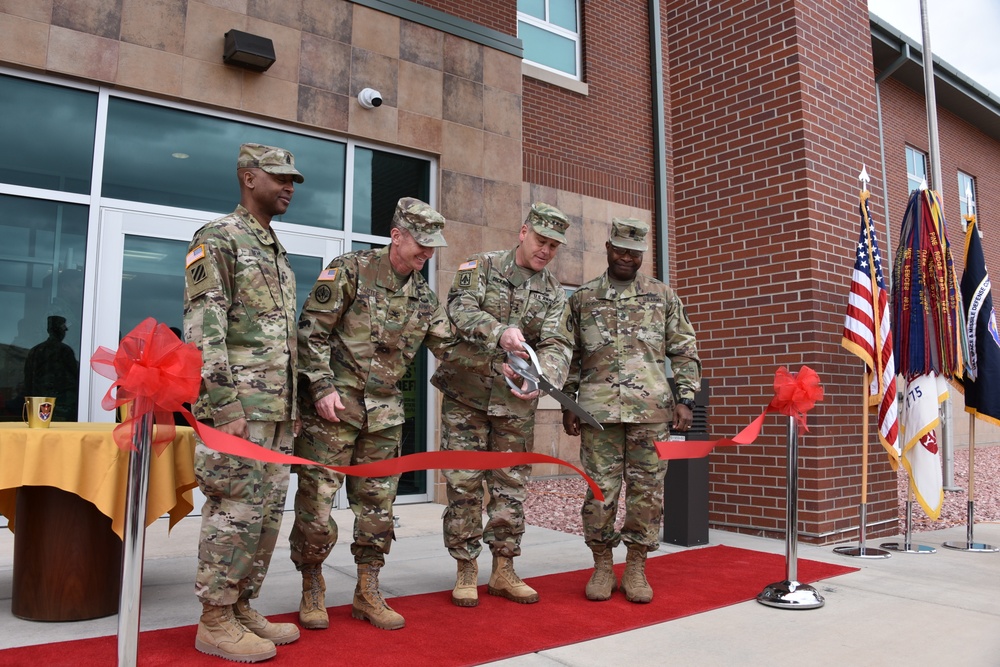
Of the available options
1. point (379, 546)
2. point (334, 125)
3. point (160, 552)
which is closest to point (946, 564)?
point (379, 546)

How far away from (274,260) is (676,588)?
9.15 ft

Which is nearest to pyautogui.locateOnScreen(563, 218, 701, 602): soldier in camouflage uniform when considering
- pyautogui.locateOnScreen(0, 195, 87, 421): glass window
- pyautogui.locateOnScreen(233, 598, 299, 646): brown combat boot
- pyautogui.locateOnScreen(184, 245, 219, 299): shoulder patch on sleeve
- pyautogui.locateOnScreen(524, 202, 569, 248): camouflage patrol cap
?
pyautogui.locateOnScreen(524, 202, 569, 248): camouflage patrol cap

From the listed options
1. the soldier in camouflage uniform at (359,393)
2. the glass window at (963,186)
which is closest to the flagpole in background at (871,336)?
the soldier in camouflage uniform at (359,393)

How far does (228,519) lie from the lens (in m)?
2.88

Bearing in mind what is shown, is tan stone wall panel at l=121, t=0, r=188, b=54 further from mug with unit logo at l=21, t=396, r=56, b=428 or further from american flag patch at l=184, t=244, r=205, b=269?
american flag patch at l=184, t=244, r=205, b=269

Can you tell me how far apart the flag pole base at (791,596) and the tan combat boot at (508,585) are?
120 centimetres

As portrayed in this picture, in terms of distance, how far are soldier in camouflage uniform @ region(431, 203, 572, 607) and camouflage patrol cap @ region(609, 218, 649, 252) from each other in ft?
1.07

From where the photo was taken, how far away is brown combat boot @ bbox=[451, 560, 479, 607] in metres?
3.72

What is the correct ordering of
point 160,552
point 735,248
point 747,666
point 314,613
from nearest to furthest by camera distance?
point 747,666 < point 314,613 < point 160,552 < point 735,248

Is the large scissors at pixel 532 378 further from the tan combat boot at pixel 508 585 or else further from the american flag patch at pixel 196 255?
the american flag patch at pixel 196 255

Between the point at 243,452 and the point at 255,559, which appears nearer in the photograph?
the point at 243,452

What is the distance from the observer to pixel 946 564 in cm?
496

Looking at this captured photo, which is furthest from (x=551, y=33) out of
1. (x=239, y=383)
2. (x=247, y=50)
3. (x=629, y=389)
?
(x=239, y=383)

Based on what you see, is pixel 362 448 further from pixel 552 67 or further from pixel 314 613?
pixel 552 67
